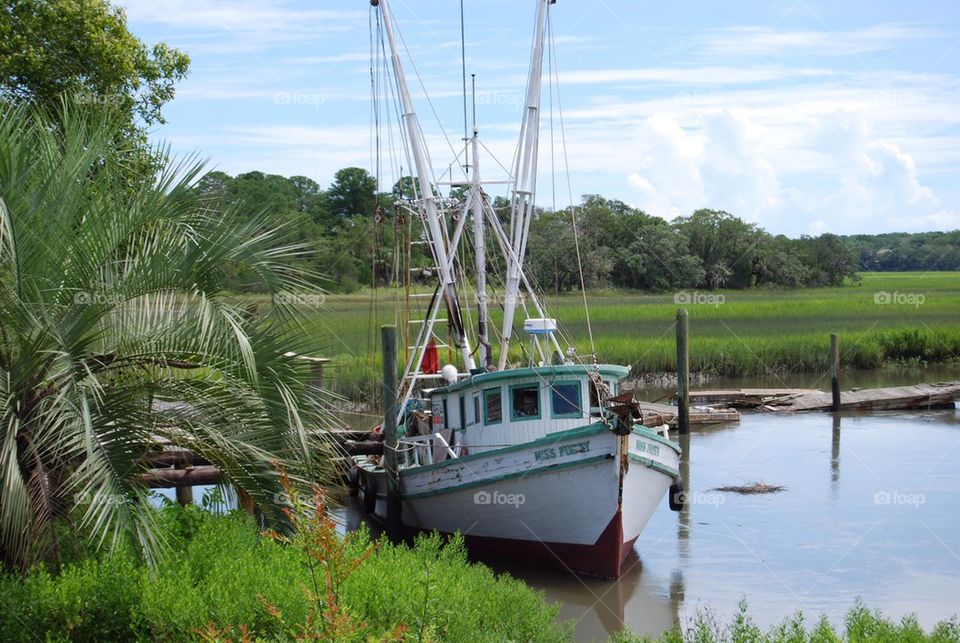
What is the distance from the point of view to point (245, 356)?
8.59 m

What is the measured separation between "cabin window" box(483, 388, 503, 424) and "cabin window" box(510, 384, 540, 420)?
7.9 inches

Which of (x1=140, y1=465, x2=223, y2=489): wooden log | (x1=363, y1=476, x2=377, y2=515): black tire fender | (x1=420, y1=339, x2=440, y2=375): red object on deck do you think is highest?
(x1=420, y1=339, x2=440, y2=375): red object on deck

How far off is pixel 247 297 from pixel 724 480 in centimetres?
1399

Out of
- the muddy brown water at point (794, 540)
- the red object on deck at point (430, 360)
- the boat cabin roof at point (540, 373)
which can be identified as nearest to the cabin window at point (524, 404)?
the boat cabin roof at point (540, 373)

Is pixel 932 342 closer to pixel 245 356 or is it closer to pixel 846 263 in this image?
pixel 245 356

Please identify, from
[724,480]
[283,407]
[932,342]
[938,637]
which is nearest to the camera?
[938,637]

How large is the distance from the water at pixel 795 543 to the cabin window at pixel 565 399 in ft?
7.58

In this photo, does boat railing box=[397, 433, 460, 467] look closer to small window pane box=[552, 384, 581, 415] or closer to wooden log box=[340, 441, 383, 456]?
wooden log box=[340, 441, 383, 456]

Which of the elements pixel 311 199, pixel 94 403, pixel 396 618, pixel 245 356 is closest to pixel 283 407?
pixel 245 356

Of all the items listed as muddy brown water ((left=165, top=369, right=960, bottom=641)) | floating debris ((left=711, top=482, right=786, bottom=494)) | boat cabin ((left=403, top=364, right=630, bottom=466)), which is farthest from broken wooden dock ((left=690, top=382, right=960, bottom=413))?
boat cabin ((left=403, top=364, right=630, bottom=466))

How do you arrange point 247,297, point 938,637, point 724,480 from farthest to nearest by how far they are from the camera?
point 724,480, point 247,297, point 938,637

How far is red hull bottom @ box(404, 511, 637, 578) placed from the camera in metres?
15.2

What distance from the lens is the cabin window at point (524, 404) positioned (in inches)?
630

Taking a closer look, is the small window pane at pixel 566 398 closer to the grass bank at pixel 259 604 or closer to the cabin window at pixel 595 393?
the cabin window at pixel 595 393
